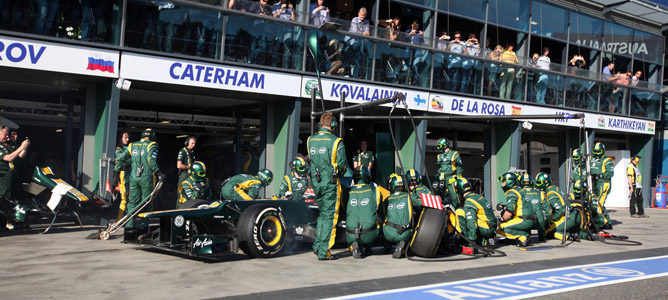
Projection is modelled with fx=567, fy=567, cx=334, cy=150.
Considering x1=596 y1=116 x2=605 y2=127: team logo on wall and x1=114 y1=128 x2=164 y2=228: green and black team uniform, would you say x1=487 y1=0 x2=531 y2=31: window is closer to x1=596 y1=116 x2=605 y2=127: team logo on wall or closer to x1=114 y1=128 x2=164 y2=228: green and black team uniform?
x1=596 y1=116 x2=605 y2=127: team logo on wall

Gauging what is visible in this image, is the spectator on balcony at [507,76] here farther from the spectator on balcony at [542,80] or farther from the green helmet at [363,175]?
the green helmet at [363,175]

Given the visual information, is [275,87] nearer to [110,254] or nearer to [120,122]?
[120,122]

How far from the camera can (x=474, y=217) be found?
9.19 metres

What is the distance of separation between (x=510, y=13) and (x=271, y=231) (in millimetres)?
15663

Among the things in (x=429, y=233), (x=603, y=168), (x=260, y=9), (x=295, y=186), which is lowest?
(x=429, y=233)

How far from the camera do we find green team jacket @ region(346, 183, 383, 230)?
8414mm

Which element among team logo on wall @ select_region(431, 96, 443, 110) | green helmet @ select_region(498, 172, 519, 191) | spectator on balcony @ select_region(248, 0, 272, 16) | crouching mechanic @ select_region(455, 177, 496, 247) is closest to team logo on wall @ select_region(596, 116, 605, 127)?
team logo on wall @ select_region(431, 96, 443, 110)

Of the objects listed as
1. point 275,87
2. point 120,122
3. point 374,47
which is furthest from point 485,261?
point 120,122

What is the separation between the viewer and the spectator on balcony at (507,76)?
19984mm

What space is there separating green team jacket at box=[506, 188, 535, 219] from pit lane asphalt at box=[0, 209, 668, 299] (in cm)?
71

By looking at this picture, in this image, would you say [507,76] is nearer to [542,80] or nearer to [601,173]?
[542,80]

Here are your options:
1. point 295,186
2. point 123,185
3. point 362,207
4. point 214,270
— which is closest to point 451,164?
point 295,186

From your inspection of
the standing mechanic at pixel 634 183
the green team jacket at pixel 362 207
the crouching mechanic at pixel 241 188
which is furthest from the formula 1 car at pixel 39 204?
the standing mechanic at pixel 634 183

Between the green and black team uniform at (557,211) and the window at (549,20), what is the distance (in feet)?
38.9
